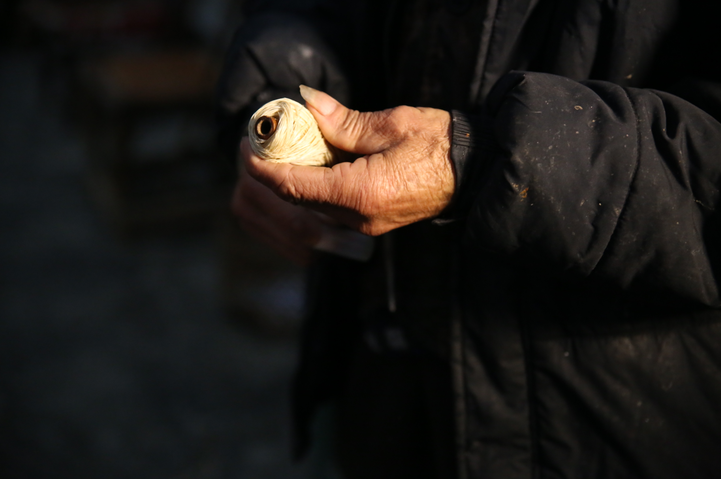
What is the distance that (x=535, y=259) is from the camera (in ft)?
2.12

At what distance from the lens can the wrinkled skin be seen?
65 cm

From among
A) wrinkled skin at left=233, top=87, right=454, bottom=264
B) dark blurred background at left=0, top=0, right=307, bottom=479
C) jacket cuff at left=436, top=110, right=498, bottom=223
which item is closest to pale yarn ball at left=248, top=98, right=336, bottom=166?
wrinkled skin at left=233, top=87, right=454, bottom=264

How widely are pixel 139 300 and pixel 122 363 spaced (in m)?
0.39

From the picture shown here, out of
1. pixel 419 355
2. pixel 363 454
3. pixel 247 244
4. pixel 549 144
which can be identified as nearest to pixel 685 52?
pixel 549 144

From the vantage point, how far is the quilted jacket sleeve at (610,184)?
601 mm

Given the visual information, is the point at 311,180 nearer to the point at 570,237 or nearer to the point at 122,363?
the point at 570,237

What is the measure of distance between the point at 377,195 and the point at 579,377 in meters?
0.38

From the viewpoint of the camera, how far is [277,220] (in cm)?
95

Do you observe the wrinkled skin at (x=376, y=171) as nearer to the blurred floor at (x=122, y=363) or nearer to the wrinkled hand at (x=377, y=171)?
the wrinkled hand at (x=377, y=171)

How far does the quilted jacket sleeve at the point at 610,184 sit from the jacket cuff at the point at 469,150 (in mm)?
27

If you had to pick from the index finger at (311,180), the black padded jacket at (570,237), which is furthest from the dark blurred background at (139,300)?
the index finger at (311,180)

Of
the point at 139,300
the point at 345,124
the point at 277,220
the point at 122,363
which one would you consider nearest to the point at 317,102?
the point at 345,124

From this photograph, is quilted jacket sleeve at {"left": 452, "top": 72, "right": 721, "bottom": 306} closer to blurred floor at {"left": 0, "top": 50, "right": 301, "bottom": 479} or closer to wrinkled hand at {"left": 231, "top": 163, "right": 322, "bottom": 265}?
wrinkled hand at {"left": 231, "top": 163, "right": 322, "bottom": 265}

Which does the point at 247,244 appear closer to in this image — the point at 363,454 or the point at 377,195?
the point at 363,454
